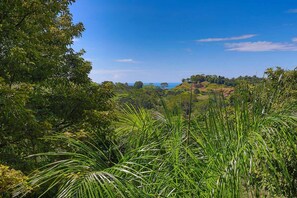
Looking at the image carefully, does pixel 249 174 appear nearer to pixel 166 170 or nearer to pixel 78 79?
pixel 166 170

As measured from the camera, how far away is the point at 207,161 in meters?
1.58

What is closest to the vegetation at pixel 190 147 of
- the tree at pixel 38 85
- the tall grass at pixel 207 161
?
the tall grass at pixel 207 161

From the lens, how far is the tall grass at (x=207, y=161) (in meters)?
1.40

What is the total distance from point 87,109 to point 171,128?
17.4 ft

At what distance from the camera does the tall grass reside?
140cm

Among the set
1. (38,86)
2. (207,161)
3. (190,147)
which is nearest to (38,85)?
(38,86)

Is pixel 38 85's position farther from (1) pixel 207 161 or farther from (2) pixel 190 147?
(1) pixel 207 161

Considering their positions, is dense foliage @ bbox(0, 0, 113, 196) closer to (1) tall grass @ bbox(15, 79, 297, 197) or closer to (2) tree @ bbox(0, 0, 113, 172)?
(2) tree @ bbox(0, 0, 113, 172)

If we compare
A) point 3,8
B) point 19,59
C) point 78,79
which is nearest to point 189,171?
point 19,59

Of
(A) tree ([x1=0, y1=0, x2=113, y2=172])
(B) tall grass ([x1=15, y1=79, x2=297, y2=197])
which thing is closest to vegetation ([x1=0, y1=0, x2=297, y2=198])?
(B) tall grass ([x1=15, y1=79, x2=297, y2=197])

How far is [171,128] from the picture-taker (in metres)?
1.96

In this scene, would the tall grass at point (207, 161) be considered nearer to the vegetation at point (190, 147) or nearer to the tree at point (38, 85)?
the vegetation at point (190, 147)

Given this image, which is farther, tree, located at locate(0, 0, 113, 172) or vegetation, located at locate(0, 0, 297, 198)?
tree, located at locate(0, 0, 113, 172)

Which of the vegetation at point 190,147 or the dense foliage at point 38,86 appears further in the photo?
the dense foliage at point 38,86
